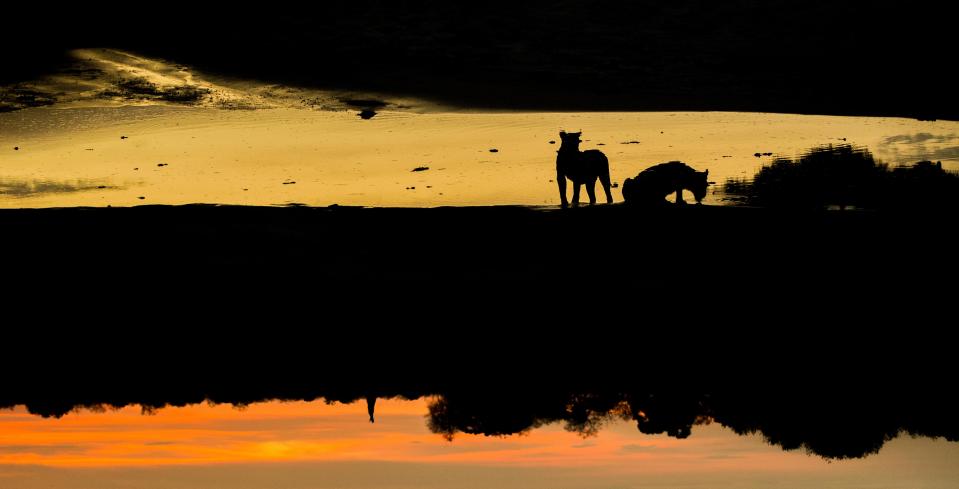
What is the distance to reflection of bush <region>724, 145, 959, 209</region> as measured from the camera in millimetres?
17531

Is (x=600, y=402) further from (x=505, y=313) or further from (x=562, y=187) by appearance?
(x=562, y=187)

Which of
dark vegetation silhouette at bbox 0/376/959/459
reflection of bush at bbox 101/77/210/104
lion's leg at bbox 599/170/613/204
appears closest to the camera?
dark vegetation silhouette at bbox 0/376/959/459

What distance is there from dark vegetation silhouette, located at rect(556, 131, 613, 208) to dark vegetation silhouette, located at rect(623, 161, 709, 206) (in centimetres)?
40

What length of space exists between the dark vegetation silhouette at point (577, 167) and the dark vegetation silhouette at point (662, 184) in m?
0.40

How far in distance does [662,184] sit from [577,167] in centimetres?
106

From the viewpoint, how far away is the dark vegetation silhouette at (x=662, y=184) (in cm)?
1667

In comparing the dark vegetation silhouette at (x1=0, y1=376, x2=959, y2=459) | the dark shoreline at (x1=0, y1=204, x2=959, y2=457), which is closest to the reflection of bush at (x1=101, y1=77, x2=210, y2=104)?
the dark shoreline at (x1=0, y1=204, x2=959, y2=457)

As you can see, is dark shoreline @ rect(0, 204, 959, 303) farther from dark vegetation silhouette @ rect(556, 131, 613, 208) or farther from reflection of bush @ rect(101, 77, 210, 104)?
reflection of bush @ rect(101, 77, 210, 104)

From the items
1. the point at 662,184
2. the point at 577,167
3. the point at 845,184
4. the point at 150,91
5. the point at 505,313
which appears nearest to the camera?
the point at 505,313

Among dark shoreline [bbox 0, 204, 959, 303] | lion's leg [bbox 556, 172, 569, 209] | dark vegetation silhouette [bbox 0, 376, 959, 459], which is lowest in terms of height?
dark vegetation silhouette [bbox 0, 376, 959, 459]

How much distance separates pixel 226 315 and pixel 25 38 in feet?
51.4

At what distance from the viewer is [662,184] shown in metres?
16.7


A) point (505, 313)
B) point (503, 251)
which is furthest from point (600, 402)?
point (503, 251)

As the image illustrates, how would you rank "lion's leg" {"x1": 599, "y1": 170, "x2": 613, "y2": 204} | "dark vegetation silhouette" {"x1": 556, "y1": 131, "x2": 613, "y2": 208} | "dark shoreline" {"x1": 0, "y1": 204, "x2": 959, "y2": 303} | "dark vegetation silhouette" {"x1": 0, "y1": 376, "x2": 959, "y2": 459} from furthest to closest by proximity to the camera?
"lion's leg" {"x1": 599, "y1": 170, "x2": 613, "y2": 204}, "dark vegetation silhouette" {"x1": 556, "y1": 131, "x2": 613, "y2": 208}, "dark shoreline" {"x1": 0, "y1": 204, "x2": 959, "y2": 303}, "dark vegetation silhouette" {"x1": 0, "y1": 376, "x2": 959, "y2": 459}
